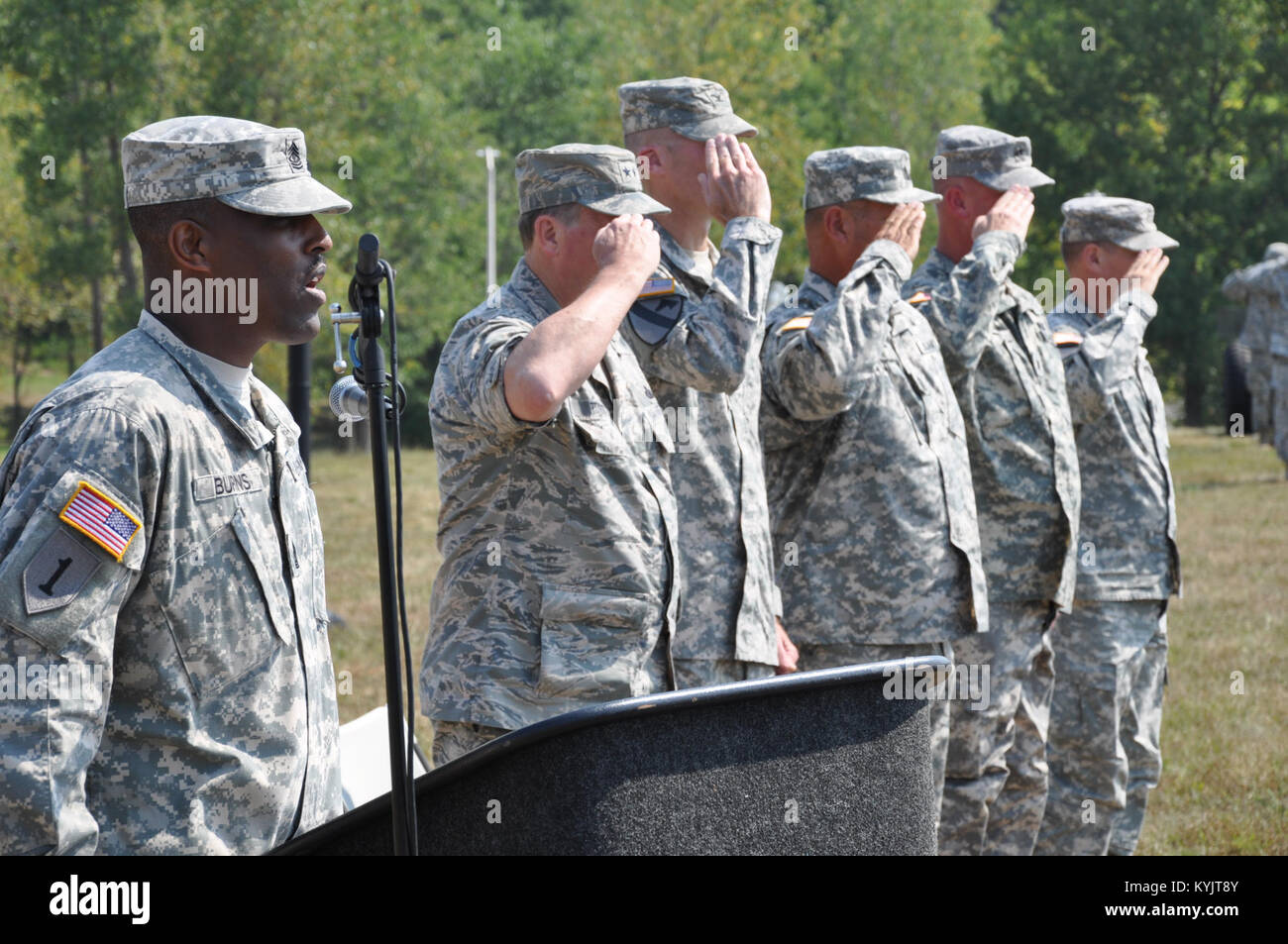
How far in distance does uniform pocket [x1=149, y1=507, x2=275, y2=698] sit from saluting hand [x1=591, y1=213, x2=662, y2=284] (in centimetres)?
116

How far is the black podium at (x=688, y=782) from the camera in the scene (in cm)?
192

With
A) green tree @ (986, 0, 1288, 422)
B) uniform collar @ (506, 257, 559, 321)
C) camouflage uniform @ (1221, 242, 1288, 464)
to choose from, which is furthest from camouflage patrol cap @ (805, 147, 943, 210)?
green tree @ (986, 0, 1288, 422)

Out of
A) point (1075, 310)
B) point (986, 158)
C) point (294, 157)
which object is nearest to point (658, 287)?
point (294, 157)

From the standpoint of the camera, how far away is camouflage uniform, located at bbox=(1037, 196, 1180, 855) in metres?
5.54

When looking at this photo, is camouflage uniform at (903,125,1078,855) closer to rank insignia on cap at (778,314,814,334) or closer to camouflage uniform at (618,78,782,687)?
rank insignia on cap at (778,314,814,334)

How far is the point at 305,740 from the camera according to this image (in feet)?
7.64

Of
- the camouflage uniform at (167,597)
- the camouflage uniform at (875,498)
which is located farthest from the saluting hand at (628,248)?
the camouflage uniform at (875,498)

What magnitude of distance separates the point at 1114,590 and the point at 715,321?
2668 mm

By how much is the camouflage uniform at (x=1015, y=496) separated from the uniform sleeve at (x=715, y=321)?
1.44 metres

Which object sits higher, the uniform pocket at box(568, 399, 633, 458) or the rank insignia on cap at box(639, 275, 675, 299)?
the rank insignia on cap at box(639, 275, 675, 299)

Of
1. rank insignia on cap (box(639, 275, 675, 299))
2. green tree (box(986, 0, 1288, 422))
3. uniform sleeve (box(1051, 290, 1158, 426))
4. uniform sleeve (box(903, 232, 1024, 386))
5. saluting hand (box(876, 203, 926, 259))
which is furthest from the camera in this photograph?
green tree (box(986, 0, 1288, 422))

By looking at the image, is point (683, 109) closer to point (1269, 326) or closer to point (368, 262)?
point (368, 262)

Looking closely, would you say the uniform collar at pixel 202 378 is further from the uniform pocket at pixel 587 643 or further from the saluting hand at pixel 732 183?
the saluting hand at pixel 732 183
